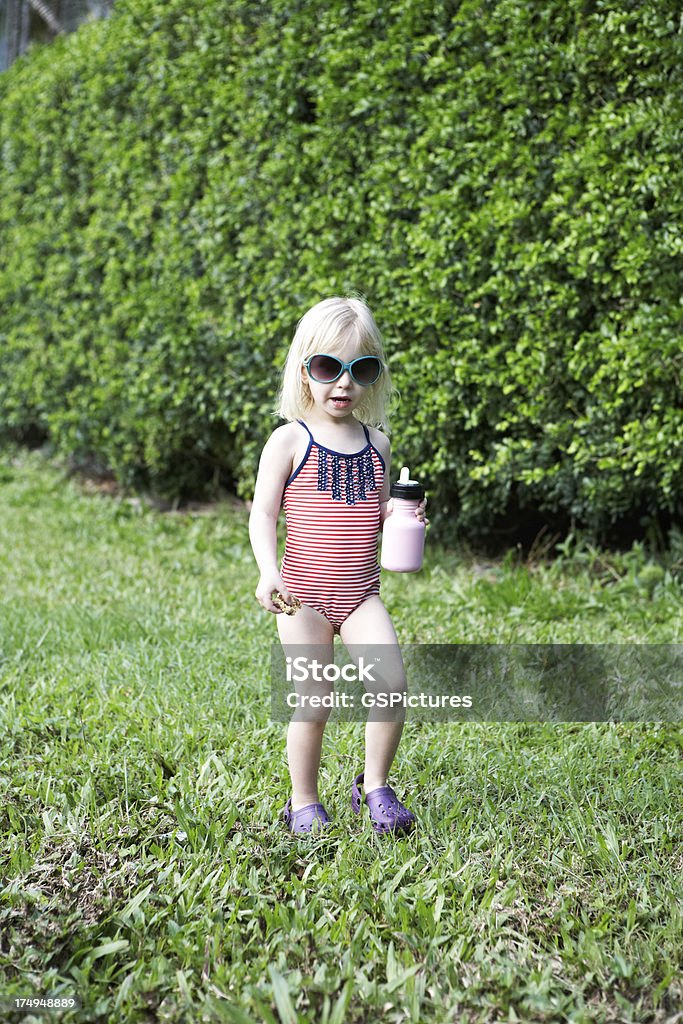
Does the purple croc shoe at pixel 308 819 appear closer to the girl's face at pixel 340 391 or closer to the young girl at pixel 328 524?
the young girl at pixel 328 524

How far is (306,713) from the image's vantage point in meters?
2.30

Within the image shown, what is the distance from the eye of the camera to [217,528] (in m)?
5.48

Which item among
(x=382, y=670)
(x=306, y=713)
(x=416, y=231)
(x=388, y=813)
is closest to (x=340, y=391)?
(x=382, y=670)

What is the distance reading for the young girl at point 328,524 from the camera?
2.26 metres

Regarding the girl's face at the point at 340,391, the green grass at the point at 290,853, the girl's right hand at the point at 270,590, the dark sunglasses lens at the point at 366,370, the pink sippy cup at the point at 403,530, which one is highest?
the dark sunglasses lens at the point at 366,370

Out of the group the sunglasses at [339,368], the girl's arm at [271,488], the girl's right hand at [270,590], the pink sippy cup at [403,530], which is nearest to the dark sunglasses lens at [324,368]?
the sunglasses at [339,368]

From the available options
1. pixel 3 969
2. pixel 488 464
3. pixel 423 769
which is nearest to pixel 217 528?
pixel 488 464

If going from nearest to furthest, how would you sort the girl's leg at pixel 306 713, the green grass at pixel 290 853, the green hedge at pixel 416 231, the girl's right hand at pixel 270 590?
the green grass at pixel 290 853 < the girl's right hand at pixel 270 590 < the girl's leg at pixel 306 713 < the green hedge at pixel 416 231

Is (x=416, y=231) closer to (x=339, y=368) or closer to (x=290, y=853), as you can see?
→ (x=339, y=368)

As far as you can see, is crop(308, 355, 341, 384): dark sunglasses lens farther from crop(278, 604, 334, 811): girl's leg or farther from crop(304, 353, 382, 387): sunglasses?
crop(278, 604, 334, 811): girl's leg

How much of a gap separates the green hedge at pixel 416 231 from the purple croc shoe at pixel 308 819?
2262mm

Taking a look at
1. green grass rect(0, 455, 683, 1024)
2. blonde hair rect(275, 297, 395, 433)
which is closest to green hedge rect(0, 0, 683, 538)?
green grass rect(0, 455, 683, 1024)

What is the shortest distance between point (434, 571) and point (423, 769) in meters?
1.92

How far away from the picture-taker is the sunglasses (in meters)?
2.23
